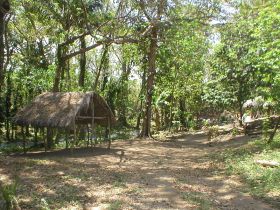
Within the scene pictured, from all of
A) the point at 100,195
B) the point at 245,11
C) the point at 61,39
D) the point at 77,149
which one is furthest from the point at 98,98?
the point at 245,11

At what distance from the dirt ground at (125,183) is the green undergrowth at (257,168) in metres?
0.35

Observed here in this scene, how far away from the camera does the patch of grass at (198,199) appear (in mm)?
8445

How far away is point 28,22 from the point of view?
2536 cm

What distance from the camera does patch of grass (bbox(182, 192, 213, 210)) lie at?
845cm

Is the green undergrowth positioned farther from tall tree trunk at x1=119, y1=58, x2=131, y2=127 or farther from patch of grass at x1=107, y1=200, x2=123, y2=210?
tall tree trunk at x1=119, y1=58, x2=131, y2=127

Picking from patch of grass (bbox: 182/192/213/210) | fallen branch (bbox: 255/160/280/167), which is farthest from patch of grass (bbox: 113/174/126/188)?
fallen branch (bbox: 255/160/280/167)

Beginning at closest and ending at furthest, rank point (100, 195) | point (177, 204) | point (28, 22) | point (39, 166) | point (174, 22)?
point (177, 204) < point (100, 195) < point (39, 166) < point (174, 22) < point (28, 22)

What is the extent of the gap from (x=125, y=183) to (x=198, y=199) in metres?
2.33

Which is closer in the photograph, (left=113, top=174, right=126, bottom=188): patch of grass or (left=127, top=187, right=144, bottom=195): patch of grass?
(left=127, top=187, right=144, bottom=195): patch of grass

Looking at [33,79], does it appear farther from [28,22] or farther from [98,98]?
[98,98]

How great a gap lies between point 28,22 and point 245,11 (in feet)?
45.6

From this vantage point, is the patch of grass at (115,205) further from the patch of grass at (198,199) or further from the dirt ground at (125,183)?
the patch of grass at (198,199)

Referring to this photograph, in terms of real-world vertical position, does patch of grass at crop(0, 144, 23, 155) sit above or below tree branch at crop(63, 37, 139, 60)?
below

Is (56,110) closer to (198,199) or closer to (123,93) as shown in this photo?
(198,199)
